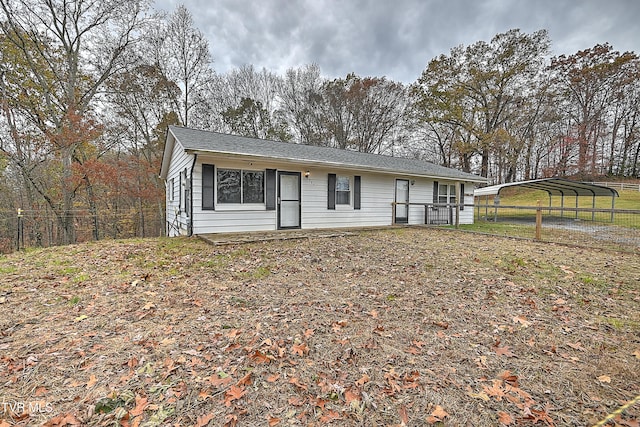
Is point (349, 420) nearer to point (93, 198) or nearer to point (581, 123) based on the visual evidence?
point (93, 198)

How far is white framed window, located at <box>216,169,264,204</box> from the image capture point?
773 centimetres

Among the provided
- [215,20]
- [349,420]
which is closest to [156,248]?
[349,420]

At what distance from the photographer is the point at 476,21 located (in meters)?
11.9

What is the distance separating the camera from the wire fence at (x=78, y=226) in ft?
39.9

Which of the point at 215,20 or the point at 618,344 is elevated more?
the point at 215,20

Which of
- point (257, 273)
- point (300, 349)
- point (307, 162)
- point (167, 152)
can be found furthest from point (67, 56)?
point (300, 349)

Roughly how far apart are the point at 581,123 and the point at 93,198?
123 feet

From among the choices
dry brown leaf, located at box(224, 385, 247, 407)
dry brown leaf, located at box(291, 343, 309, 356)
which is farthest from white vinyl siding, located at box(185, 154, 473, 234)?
dry brown leaf, located at box(224, 385, 247, 407)

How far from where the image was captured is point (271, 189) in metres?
8.39

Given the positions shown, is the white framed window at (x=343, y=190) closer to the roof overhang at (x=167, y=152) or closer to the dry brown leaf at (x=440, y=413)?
the roof overhang at (x=167, y=152)

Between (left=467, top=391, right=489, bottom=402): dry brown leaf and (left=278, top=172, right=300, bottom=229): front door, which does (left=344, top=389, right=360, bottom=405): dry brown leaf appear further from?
(left=278, top=172, right=300, bottom=229): front door

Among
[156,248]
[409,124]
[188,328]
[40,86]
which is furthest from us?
[409,124]

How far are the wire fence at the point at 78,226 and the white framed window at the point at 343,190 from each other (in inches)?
435

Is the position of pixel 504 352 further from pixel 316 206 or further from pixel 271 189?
pixel 316 206
